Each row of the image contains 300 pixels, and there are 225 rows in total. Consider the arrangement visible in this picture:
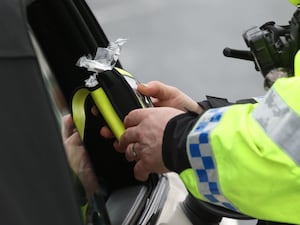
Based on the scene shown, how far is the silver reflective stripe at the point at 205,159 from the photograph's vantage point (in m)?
0.99

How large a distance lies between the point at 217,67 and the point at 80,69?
2345mm

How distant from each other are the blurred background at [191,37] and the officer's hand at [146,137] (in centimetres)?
219

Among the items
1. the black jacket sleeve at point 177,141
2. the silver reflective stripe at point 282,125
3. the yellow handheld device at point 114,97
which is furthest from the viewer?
the yellow handheld device at point 114,97

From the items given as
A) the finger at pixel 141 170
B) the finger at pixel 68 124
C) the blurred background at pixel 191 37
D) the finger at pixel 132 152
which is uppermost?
the finger at pixel 68 124

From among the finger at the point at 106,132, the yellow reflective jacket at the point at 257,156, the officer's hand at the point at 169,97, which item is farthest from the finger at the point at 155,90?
the yellow reflective jacket at the point at 257,156

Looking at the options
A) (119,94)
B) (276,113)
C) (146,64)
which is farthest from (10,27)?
(146,64)

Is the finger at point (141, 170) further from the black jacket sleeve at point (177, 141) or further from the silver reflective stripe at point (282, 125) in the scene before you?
the silver reflective stripe at point (282, 125)

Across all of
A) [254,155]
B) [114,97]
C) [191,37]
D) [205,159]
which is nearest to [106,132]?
[114,97]

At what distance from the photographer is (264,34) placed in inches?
90.4

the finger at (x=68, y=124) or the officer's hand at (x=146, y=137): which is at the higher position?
the finger at (x=68, y=124)

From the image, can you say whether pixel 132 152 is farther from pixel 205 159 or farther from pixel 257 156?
pixel 257 156

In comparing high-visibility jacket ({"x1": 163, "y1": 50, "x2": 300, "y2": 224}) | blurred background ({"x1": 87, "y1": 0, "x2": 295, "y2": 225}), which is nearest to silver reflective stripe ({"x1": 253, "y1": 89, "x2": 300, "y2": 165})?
high-visibility jacket ({"x1": 163, "y1": 50, "x2": 300, "y2": 224})

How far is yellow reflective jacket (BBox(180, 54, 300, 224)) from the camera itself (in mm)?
900

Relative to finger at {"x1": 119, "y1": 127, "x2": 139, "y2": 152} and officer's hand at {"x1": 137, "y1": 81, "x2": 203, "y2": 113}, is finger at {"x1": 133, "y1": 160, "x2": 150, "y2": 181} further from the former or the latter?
officer's hand at {"x1": 137, "y1": 81, "x2": 203, "y2": 113}
